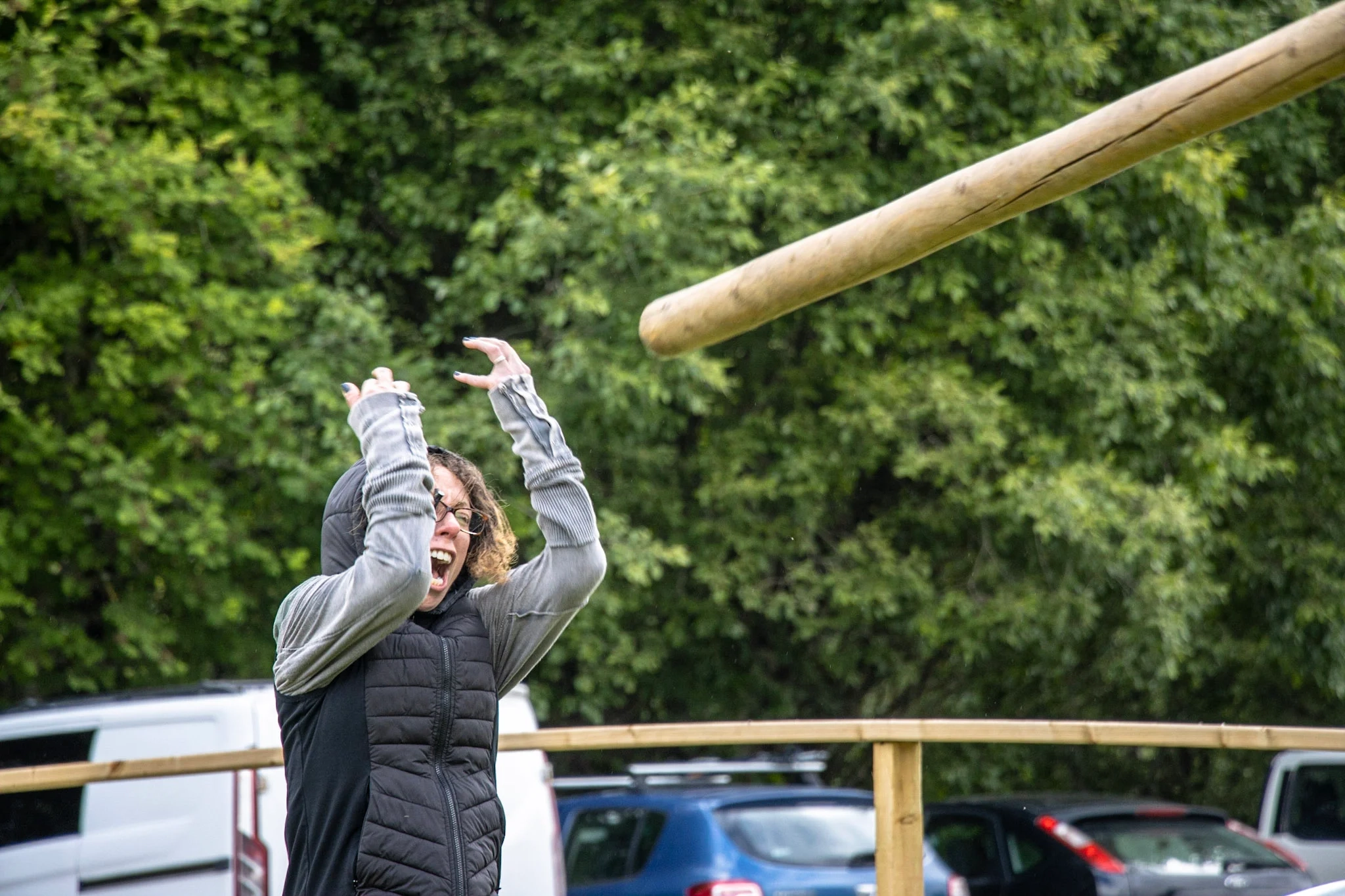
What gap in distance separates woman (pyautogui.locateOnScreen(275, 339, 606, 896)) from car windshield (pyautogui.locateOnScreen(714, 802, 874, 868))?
15.3 ft

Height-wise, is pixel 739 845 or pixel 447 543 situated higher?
pixel 447 543

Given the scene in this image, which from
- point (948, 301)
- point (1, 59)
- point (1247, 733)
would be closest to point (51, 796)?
point (1, 59)

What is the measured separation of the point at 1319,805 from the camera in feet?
33.6

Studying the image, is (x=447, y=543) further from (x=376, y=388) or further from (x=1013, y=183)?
(x=1013, y=183)

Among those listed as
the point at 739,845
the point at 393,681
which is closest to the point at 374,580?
the point at 393,681

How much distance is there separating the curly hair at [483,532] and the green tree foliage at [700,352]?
5.78 metres

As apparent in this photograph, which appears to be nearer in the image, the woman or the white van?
the woman

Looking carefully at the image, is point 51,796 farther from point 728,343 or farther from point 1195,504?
point 1195,504

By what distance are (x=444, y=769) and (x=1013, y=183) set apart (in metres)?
1.16

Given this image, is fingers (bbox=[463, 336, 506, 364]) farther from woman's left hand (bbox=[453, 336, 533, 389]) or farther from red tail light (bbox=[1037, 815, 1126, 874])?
red tail light (bbox=[1037, 815, 1126, 874])

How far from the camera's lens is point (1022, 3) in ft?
32.3

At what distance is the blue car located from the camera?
22.2ft

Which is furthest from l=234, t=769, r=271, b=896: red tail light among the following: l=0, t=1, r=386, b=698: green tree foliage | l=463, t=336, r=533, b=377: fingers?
l=0, t=1, r=386, b=698: green tree foliage

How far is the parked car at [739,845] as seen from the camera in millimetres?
6781
